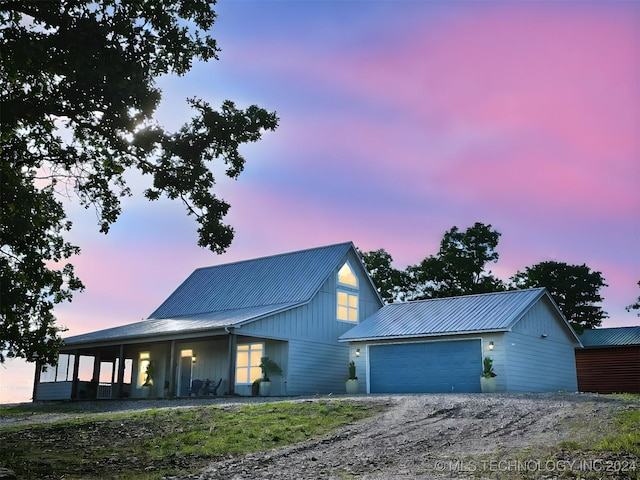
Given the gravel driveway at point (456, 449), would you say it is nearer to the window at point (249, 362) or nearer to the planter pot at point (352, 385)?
the planter pot at point (352, 385)

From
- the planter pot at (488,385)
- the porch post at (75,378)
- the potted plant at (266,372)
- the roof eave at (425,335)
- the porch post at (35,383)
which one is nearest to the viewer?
the planter pot at (488,385)

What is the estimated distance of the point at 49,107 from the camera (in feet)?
38.0

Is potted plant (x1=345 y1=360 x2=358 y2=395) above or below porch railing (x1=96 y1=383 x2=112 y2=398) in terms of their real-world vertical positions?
above

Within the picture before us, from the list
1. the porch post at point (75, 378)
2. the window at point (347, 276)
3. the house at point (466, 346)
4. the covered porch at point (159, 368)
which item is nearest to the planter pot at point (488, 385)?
the house at point (466, 346)

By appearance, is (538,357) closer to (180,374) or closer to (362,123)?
(362,123)

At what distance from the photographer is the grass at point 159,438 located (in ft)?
32.4

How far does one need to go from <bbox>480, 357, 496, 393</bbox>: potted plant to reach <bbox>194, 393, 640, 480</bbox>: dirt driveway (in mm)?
6792

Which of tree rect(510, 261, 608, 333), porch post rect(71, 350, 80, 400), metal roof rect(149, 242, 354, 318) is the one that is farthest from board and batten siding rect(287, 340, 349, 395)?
tree rect(510, 261, 608, 333)

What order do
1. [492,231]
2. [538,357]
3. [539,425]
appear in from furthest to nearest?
[492,231]
[538,357]
[539,425]

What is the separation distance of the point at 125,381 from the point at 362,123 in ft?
65.5

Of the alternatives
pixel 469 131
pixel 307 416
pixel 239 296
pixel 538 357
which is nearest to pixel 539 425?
pixel 307 416

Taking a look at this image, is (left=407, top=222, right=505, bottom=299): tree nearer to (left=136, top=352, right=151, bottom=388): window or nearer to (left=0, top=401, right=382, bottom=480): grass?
(left=136, top=352, right=151, bottom=388): window

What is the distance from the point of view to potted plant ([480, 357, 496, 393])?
71.8 feet

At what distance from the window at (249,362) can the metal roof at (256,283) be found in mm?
2475
